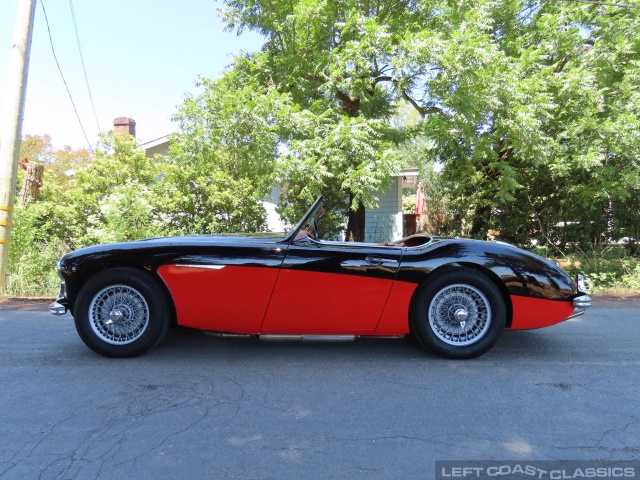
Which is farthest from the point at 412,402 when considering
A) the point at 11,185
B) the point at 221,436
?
the point at 11,185

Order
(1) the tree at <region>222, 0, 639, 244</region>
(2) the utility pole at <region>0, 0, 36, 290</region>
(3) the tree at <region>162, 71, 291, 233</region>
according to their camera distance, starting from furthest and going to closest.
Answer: (3) the tree at <region>162, 71, 291, 233</region>, (1) the tree at <region>222, 0, 639, 244</region>, (2) the utility pole at <region>0, 0, 36, 290</region>

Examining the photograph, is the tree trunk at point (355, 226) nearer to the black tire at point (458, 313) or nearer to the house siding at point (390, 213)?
the house siding at point (390, 213)

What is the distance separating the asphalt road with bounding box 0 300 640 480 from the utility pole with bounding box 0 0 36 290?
3.34 metres

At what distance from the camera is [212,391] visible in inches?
118

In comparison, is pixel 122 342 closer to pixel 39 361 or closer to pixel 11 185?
pixel 39 361

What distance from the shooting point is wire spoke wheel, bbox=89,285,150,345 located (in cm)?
356

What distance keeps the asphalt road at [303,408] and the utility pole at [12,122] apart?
334cm

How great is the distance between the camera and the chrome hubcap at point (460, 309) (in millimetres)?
3615

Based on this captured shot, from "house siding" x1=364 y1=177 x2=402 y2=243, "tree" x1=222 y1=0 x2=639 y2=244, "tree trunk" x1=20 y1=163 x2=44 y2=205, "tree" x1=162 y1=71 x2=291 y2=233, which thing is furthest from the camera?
"house siding" x1=364 y1=177 x2=402 y2=243

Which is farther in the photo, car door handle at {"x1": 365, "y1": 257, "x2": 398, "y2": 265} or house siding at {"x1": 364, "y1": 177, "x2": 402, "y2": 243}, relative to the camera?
house siding at {"x1": 364, "y1": 177, "x2": 402, "y2": 243}

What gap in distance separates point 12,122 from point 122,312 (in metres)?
5.07

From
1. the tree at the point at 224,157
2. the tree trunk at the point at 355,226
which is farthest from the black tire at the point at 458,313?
the tree trunk at the point at 355,226

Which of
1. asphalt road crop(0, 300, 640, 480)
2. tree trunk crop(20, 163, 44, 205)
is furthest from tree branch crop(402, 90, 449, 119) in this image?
tree trunk crop(20, 163, 44, 205)

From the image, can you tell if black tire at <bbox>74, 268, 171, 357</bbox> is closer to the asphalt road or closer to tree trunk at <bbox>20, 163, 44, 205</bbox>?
the asphalt road
